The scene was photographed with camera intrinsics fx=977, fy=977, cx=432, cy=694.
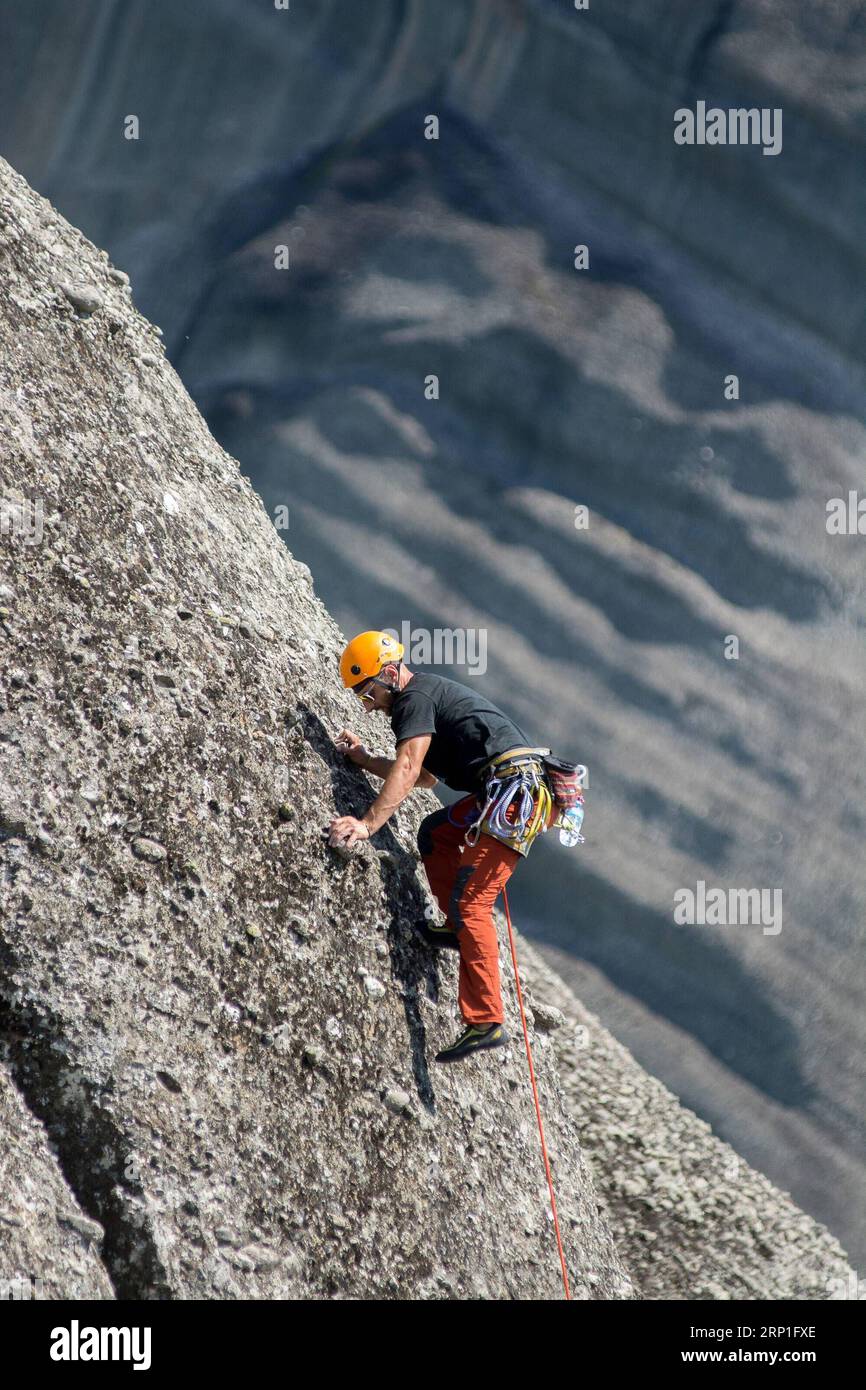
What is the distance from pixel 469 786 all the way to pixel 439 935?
2.95 ft

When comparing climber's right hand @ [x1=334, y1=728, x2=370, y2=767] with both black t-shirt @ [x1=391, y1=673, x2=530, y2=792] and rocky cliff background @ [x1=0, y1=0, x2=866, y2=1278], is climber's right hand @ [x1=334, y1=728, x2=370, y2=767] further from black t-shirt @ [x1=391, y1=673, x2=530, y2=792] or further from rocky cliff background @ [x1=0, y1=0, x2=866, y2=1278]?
rocky cliff background @ [x1=0, y1=0, x2=866, y2=1278]

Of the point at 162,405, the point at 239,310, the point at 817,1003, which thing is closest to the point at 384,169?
the point at 239,310

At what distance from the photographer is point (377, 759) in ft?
18.8

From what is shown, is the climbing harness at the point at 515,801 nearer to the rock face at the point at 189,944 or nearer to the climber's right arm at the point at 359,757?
the climber's right arm at the point at 359,757

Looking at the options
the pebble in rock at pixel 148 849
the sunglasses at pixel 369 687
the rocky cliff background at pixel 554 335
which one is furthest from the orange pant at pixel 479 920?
the rocky cliff background at pixel 554 335

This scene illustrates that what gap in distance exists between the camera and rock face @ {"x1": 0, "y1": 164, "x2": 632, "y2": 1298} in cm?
432

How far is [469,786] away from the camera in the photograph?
5.50 metres

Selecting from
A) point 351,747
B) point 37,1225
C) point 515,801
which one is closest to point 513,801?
point 515,801

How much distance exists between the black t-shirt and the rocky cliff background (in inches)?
316

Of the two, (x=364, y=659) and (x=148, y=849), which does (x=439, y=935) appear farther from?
(x=148, y=849)

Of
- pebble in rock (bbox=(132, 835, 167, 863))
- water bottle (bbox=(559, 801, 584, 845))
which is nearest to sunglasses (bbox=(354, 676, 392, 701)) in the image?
water bottle (bbox=(559, 801, 584, 845))

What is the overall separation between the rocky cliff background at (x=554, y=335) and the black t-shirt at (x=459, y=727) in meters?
8.04
